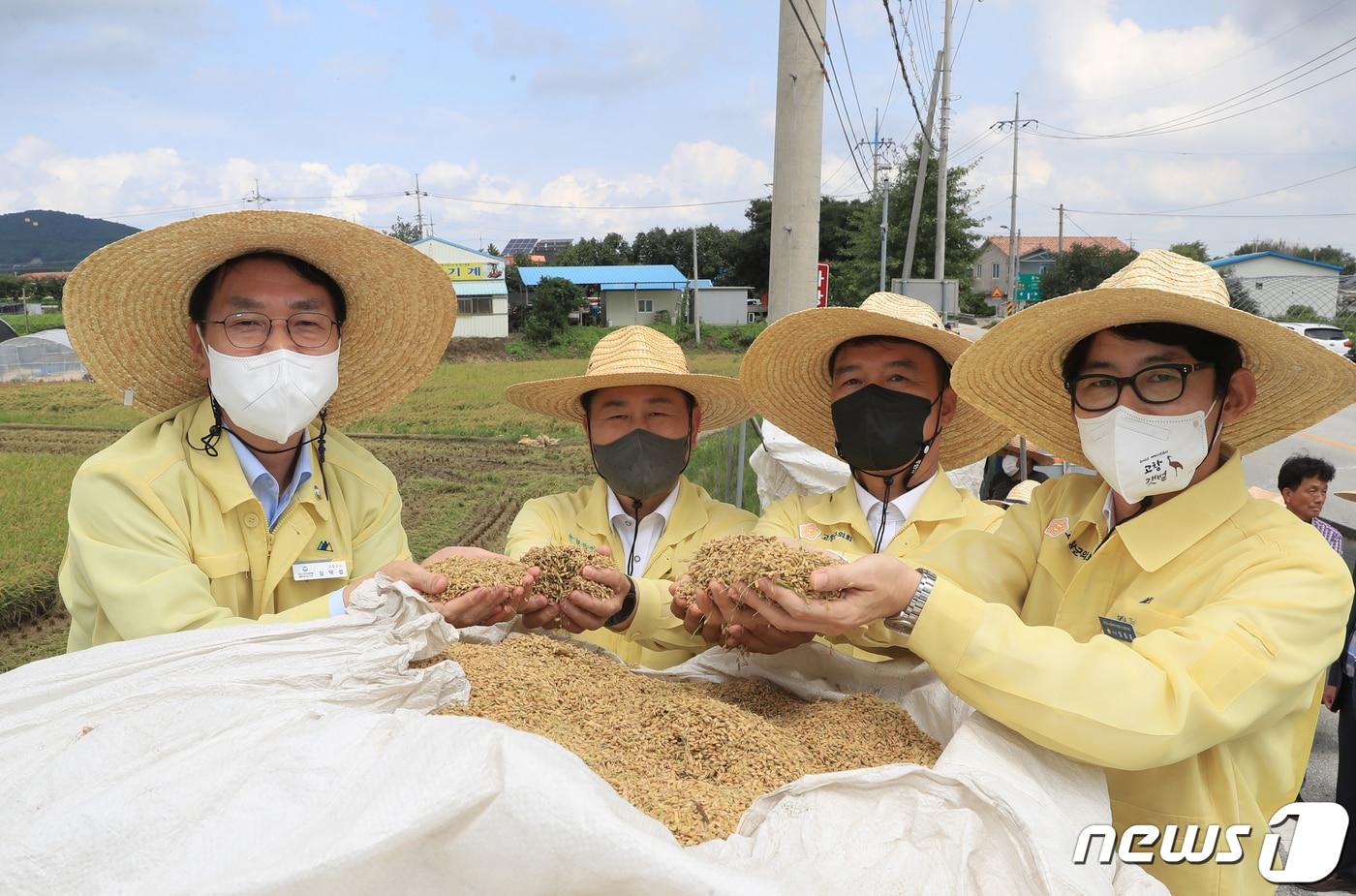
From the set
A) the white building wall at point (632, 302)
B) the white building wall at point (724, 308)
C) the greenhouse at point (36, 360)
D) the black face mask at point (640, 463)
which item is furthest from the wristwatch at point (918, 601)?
the white building wall at point (632, 302)

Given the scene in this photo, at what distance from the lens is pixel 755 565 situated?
1.83 m

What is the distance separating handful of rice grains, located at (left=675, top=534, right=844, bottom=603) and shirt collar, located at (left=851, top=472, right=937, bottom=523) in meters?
0.93

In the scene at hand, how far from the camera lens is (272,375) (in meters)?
2.27

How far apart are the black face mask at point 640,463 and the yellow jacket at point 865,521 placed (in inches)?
14.3

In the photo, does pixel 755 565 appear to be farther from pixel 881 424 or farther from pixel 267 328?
pixel 267 328

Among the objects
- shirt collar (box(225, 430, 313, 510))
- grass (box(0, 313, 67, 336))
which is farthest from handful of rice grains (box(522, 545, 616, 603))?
grass (box(0, 313, 67, 336))

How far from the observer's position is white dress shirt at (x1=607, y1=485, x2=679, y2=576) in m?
3.04

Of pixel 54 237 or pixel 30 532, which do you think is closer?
pixel 30 532

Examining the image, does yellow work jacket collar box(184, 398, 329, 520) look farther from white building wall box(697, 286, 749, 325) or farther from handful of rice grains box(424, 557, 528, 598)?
white building wall box(697, 286, 749, 325)

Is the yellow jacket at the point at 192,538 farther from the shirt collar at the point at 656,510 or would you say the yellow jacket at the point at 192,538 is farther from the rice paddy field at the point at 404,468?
the rice paddy field at the point at 404,468

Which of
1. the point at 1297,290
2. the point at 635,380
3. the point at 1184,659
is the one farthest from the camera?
the point at 1297,290

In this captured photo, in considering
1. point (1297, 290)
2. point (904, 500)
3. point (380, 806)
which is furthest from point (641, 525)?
point (1297, 290)

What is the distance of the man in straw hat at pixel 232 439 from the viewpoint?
1995 millimetres

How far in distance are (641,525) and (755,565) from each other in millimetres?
1285
